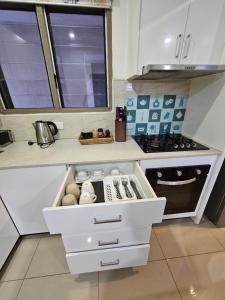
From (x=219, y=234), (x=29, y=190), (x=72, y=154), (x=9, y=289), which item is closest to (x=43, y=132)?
(x=72, y=154)

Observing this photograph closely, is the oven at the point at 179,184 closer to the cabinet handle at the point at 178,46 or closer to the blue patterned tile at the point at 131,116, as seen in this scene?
the blue patterned tile at the point at 131,116

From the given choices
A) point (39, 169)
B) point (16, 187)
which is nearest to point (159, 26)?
point (39, 169)

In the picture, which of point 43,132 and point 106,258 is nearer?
point 106,258

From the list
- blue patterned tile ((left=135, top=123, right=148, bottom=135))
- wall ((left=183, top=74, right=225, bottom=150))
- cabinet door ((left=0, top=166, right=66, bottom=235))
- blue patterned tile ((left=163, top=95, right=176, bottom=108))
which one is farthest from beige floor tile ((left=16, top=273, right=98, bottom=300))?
blue patterned tile ((left=163, top=95, right=176, bottom=108))

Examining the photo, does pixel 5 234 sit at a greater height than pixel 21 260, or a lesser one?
greater

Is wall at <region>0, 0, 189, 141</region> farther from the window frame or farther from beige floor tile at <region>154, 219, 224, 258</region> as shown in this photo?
beige floor tile at <region>154, 219, 224, 258</region>

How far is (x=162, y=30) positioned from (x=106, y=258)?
151 centimetres

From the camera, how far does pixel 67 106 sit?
4.87 feet

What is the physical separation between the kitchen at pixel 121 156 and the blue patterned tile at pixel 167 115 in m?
0.01

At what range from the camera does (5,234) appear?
1.10m

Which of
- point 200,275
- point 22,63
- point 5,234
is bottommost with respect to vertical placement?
point 200,275

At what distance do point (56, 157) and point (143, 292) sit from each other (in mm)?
1122

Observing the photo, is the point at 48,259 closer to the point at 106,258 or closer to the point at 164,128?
the point at 106,258

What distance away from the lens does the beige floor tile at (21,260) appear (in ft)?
3.51
